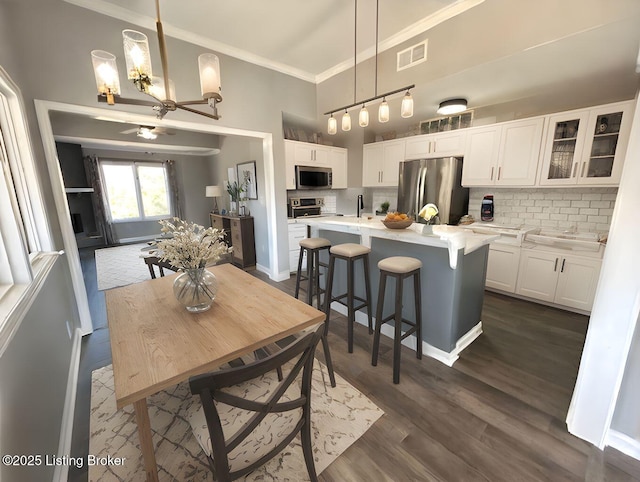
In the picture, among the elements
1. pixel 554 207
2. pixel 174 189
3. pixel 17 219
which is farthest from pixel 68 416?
pixel 174 189

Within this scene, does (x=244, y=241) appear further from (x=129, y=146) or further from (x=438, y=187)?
(x=129, y=146)

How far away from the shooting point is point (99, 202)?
642cm

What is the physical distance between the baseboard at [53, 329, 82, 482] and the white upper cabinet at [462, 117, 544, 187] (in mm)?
4555

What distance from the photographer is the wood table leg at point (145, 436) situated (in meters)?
1.00

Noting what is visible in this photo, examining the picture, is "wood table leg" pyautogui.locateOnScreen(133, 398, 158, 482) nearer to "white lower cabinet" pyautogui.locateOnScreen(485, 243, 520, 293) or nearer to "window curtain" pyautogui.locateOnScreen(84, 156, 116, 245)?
"white lower cabinet" pyautogui.locateOnScreen(485, 243, 520, 293)

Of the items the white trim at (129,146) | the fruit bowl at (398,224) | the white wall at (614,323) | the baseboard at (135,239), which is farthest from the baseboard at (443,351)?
the baseboard at (135,239)

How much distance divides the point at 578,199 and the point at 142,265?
272 inches

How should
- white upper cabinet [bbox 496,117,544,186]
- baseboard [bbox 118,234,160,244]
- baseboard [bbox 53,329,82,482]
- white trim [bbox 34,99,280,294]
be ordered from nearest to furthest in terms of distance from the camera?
baseboard [bbox 53,329,82,482], white trim [bbox 34,99,280,294], white upper cabinet [bbox 496,117,544,186], baseboard [bbox 118,234,160,244]

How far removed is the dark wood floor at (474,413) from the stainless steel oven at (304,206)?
2.28 metres

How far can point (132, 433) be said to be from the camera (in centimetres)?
156

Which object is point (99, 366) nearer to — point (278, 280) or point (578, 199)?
point (278, 280)

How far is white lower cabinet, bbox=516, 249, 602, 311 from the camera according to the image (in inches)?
108

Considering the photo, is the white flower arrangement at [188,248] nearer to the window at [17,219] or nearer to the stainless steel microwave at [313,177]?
the window at [17,219]

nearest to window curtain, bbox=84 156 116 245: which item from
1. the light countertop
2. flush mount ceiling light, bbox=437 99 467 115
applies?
the light countertop
